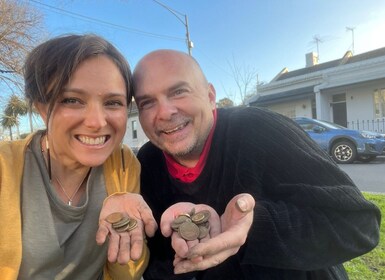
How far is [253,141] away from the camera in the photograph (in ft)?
6.26

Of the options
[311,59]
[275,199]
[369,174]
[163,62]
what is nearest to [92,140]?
[163,62]

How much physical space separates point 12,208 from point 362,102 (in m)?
19.7

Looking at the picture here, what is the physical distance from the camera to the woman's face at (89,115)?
5.84 ft

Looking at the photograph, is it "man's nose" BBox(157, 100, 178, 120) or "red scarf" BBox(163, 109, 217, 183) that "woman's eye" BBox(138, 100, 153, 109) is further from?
"red scarf" BBox(163, 109, 217, 183)

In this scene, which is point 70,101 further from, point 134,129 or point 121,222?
point 134,129

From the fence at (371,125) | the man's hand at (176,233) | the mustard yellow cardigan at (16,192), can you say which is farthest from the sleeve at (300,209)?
the fence at (371,125)

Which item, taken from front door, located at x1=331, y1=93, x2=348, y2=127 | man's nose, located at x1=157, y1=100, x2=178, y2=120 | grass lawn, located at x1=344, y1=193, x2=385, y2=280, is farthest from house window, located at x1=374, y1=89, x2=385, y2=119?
man's nose, located at x1=157, y1=100, x2=178, y2=120

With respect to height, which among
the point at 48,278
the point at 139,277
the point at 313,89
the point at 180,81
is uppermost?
the point at 313,89

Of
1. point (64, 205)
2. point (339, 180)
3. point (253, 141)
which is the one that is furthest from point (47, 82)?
point (339, 180)

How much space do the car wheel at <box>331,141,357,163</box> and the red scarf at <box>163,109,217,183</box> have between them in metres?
10.6

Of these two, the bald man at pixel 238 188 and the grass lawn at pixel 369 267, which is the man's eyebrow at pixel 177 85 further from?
the grass lawn at pixel 369 267

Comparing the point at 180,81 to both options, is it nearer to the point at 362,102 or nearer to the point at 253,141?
the point at 253,141

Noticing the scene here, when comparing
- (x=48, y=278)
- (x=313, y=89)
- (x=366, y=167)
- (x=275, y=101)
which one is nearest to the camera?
(x=48, y=278)

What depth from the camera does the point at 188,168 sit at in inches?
82.5
